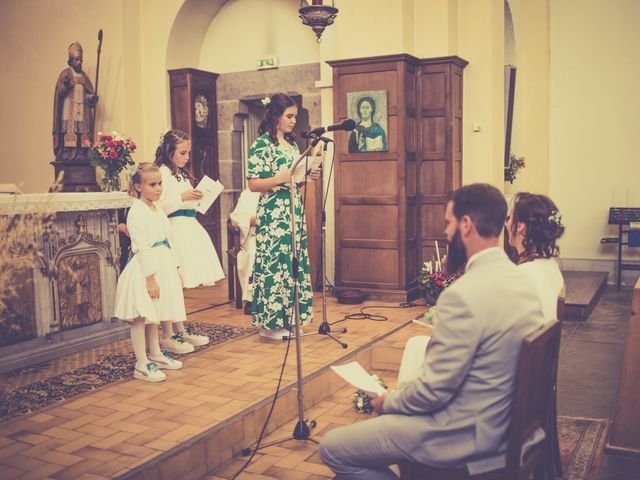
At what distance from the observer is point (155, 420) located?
136 inches

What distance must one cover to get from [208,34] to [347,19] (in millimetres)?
2290

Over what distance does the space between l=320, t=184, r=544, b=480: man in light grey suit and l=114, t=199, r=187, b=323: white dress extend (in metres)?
2.17

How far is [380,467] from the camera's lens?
7.31 ft

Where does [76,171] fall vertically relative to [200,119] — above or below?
below

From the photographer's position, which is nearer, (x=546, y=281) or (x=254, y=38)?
(x=546, y=281)

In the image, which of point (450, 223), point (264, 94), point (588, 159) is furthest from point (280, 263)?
point (588, 159)

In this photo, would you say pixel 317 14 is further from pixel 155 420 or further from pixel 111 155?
pixel 155 420

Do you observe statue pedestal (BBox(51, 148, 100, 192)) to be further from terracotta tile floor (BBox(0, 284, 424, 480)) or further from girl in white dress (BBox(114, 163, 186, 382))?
girl in white dress (BBox(114, 163, 186, 382))

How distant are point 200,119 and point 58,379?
4465mm

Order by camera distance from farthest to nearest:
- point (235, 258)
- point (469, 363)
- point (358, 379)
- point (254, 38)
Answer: point (254, 38) < point (235, 258) < point (358, 379) < point (469, 363)

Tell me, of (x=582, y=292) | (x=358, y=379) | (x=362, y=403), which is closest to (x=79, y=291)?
(x=362, y=403)

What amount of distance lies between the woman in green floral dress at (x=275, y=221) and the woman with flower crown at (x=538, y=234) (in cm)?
201

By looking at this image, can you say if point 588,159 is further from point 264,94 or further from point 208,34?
point 208,34

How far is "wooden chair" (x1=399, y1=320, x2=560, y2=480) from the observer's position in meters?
1.95
